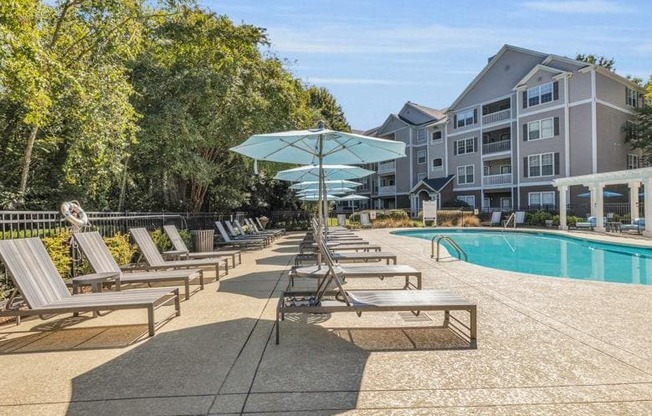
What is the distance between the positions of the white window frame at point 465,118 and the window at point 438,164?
3735 millimetres

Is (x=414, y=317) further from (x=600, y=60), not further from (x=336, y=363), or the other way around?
(x=600, y=60)

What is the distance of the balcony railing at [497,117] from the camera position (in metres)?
32.2

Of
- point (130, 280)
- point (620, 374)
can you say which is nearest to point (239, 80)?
point (130, 280)

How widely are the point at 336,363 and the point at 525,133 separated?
3139cm

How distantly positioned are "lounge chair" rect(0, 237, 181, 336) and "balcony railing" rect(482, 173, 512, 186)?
104 feet

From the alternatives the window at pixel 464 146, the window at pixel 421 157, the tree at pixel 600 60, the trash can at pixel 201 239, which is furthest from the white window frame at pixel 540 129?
the trash can at pixel 201 239

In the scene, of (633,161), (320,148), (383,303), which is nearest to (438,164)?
(633,161)

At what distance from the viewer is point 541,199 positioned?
96.5 ft

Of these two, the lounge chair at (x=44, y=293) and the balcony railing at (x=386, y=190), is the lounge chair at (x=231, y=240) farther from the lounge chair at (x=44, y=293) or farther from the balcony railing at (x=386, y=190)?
the balcony railing at (x=386, y=190)

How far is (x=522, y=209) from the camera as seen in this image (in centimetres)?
2975

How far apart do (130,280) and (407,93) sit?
43.4 meters

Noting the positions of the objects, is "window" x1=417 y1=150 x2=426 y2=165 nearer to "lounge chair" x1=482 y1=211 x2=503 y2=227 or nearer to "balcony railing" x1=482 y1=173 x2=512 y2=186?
"balcony railing" x1=482 y1=173 x2=512 y2=186

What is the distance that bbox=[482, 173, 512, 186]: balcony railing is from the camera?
32031 millimetres

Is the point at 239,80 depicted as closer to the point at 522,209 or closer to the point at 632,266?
the point at 632,266
